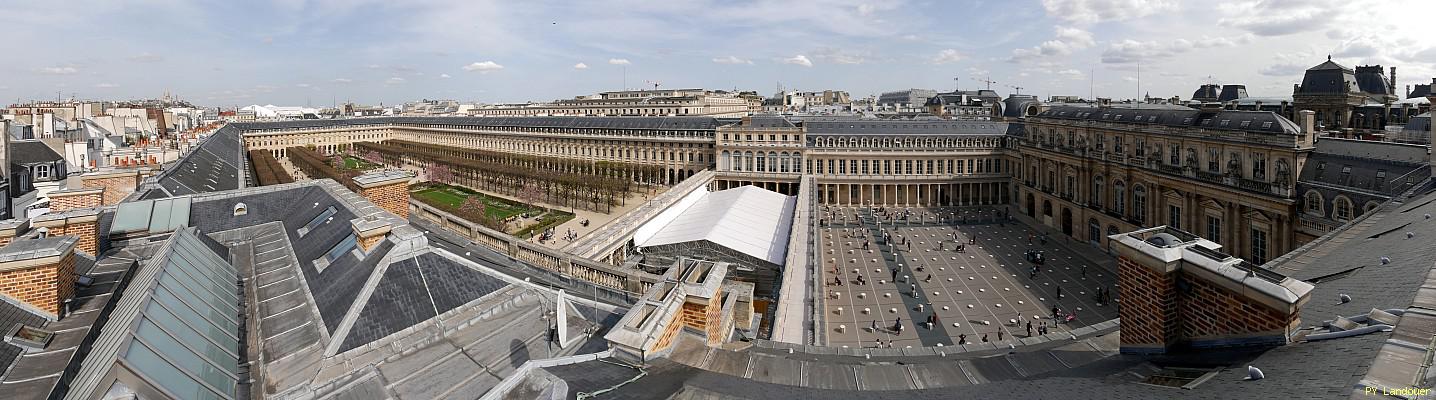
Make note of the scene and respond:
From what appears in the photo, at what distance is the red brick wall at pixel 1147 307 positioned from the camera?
9797 mm

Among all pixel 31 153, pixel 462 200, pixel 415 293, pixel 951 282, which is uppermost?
pixel 31 153

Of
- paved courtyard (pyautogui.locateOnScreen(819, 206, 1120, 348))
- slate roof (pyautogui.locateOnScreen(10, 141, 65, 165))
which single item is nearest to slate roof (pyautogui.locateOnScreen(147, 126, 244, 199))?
slate roof (pyautogui.locateOnScreen(10, 141, 65, 165))

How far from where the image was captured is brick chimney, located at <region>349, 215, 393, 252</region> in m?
14.3

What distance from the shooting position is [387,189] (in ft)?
73.2

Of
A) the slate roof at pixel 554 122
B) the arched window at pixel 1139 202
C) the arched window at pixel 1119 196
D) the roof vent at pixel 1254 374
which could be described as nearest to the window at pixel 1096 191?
the arched window at pixel 1119 196

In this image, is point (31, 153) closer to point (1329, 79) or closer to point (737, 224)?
point (737, 224)

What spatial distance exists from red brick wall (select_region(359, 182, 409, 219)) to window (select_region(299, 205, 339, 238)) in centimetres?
289

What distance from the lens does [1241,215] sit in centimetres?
4475

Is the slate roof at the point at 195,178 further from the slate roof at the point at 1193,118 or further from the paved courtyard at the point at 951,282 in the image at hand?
the slate roof at the point at 1193,118

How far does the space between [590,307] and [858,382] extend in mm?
4727

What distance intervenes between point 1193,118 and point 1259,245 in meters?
10.6

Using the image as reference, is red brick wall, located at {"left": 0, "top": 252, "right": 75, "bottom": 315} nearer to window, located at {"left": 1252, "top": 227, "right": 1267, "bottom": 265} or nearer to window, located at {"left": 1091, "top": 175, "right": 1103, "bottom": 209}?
window, located at {"left": 1252, "top": 227, "right": 1267, "bottom": 265}

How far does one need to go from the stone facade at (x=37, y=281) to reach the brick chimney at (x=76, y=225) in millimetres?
4317

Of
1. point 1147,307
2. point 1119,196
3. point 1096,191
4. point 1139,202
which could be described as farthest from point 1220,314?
point 1096,191
